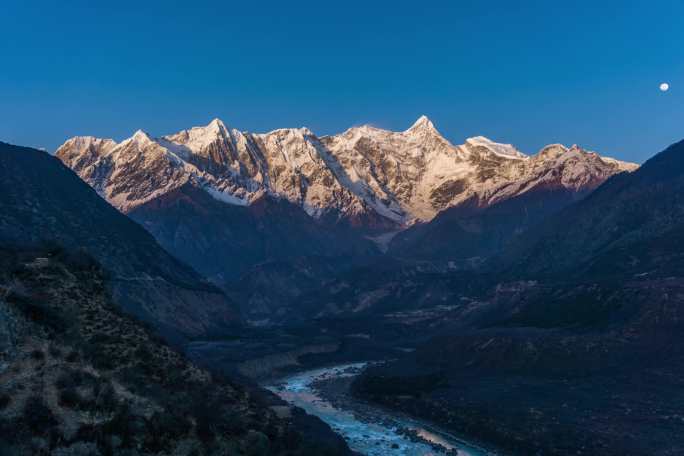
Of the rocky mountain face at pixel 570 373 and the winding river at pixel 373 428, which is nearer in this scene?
the winding river at pixel 373 428

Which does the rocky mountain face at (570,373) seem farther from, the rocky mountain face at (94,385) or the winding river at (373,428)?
the rocky mountain face at (94,385)

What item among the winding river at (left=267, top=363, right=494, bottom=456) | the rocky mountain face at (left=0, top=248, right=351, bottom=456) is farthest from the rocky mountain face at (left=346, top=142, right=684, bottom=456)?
the rocky mountain face at (left=0, top=248, right=351, bottom=456)

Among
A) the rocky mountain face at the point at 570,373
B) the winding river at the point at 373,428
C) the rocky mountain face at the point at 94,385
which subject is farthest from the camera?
the rocky mountain face at the point at 570,373

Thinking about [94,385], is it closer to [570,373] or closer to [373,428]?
[373,428]

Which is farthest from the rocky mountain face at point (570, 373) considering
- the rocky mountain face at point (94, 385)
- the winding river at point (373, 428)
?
the rocky mountain face at point (94, 385)

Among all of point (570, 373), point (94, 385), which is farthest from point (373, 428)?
point (94, 385)

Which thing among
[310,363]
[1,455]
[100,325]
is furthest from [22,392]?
[310,363]

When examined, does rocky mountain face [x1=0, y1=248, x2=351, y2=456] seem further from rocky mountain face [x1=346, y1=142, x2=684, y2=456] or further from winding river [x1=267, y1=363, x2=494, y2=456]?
rocky mountain face [x1=346, y1=142, x2=684, y2=456]
